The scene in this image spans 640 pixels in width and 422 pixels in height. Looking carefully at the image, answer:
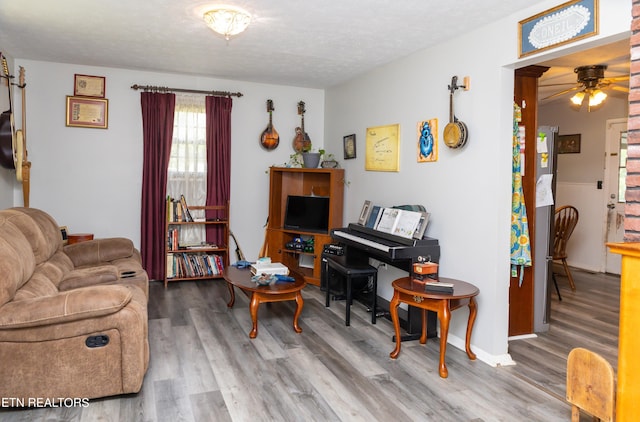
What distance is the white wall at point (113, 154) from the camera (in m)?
4.97

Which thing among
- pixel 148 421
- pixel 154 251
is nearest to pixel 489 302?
pixel 148 421

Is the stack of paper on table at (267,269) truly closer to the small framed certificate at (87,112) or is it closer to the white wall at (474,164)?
the white wall at (474,164)

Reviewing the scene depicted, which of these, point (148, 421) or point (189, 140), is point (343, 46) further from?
point (148, 421)

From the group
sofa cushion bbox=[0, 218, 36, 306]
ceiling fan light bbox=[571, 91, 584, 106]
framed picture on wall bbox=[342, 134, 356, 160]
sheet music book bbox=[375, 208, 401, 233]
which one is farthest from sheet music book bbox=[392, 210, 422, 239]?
sofa cushion bbox=[0, 218, 36, 306]

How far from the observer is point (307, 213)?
5.52 meters

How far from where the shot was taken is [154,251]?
534cm

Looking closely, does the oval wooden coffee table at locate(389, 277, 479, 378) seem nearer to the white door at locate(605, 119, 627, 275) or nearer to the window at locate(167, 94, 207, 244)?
the window at locate(167, 94, 207, 244)

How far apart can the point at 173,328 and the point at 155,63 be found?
2756 mm

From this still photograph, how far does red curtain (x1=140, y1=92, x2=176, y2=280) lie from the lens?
17.3 ft

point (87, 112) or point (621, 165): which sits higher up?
point (87, 112)

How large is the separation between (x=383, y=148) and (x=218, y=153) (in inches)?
81.9

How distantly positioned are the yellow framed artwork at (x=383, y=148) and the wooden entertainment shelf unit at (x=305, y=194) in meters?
0.59

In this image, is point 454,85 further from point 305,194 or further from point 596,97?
point 305,194

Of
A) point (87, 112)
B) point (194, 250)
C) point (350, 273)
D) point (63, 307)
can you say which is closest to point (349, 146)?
point (350, 273)
